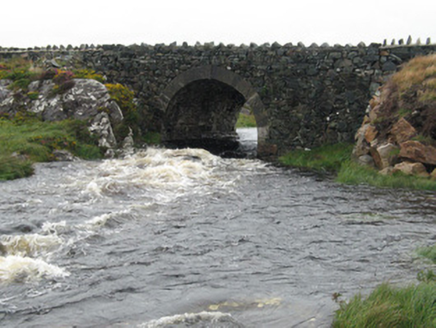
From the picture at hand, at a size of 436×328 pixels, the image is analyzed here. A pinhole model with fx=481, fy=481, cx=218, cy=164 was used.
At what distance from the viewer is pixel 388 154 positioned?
16.4 meters

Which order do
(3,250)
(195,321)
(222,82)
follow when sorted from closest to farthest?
(195,321) → (3,250) → (222,82)

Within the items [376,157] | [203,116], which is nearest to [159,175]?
[376,157]

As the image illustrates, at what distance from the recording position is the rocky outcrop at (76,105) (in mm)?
22172

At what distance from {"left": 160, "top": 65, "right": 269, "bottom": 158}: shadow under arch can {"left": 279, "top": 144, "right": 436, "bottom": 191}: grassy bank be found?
5.71 feet

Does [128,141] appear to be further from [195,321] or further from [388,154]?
[195,321]

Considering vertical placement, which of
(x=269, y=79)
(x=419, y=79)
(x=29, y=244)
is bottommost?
(x=29, y=244)

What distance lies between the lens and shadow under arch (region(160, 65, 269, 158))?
2236 cm

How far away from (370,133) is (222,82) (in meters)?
8.32

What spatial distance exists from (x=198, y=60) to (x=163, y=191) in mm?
10050

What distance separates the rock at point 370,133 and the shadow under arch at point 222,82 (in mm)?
5592

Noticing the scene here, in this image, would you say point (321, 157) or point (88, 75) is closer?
point (321, 157)

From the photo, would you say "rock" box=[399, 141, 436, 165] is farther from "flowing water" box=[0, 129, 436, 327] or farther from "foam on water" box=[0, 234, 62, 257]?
"foam on water" box=[0, 234, 62, 257]

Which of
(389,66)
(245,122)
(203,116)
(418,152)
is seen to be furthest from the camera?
(245,122)

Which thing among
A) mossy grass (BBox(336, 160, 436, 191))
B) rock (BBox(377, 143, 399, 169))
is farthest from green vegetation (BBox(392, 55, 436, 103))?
mossy grass (BBox(336, 160, 436, 191))
